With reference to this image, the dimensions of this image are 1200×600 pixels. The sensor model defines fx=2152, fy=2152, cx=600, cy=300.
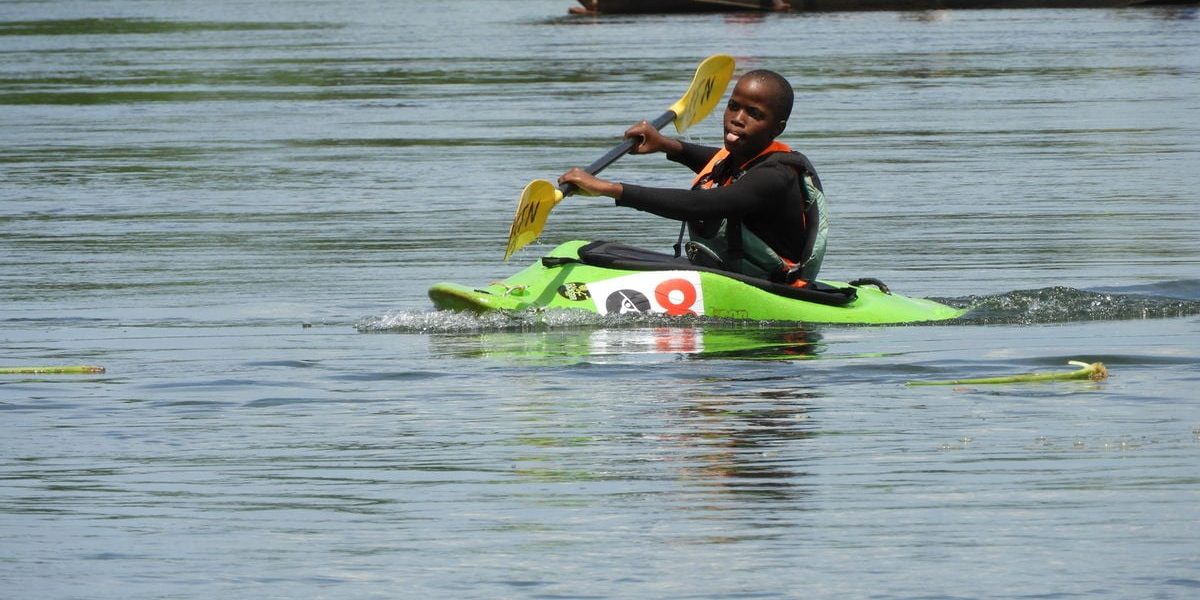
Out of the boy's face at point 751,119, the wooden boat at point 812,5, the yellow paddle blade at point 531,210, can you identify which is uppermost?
the boy's face at point 751,119

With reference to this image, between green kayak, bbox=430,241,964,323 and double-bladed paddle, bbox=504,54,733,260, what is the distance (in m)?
0.18

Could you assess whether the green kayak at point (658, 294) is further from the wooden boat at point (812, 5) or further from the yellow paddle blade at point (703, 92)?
the wooden boat at point (812, 5)

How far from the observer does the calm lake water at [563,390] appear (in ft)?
16.5

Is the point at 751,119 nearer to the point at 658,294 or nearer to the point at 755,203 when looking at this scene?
the point at 755,203

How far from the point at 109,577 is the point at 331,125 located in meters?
15.4

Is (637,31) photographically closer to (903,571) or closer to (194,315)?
(194,315)

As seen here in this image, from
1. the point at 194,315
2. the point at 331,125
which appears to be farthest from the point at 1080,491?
the point at 331,125

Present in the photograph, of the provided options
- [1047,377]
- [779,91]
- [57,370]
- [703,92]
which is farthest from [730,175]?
[57,370]

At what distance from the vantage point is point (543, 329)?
846 cm

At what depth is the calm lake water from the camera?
16.5ft

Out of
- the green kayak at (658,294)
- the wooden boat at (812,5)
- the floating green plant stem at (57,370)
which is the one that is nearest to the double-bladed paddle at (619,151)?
the green kayak at (658,294)

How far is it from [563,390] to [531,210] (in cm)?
149

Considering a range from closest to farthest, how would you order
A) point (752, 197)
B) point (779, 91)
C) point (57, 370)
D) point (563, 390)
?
point (563, 390) < point (57, 370) < point (752, 197) < point (779, 91)

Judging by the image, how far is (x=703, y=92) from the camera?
1050 centimetres
